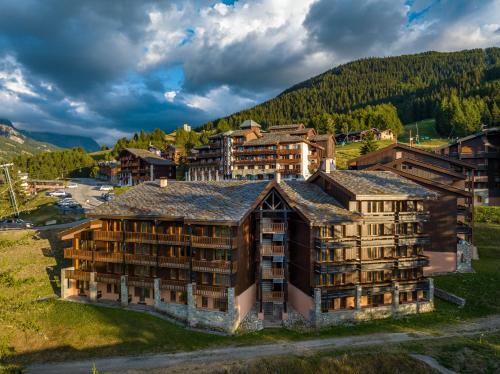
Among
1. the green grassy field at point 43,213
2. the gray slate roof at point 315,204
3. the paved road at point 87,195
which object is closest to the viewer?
the gray slate roof at point 315,204

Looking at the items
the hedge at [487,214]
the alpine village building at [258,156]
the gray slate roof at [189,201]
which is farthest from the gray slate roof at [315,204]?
the alpine village building at [258,156]

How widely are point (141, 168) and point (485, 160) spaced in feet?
300

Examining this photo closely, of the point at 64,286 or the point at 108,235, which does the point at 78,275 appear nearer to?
the point at 64,286

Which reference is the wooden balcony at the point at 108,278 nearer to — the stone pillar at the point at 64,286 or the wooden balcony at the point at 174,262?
the stone pillar at the point at 64,286

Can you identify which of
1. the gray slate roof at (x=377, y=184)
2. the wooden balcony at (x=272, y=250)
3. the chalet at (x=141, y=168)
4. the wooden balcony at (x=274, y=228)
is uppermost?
the chalet at (x=141, y=168)

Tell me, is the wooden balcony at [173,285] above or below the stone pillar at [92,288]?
above

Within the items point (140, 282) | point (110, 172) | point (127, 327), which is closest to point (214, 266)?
point (140, 282)

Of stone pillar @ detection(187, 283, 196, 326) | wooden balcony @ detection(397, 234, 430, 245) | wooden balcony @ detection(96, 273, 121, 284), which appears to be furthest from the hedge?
wooden balcony @ detection(96, 273, 121, 284)

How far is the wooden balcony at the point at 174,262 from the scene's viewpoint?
38406 mm

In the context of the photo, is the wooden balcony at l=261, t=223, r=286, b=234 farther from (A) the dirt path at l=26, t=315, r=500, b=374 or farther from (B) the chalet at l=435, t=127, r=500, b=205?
(B) the chalet at l=435, t=127, r=500, b=205

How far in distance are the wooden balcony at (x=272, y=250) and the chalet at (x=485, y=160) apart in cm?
5794

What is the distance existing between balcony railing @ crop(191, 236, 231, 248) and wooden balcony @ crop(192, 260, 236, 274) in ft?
5.91

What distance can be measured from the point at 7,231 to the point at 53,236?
26.6 ft

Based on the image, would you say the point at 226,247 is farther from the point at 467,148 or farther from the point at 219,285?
the point at 467,148
